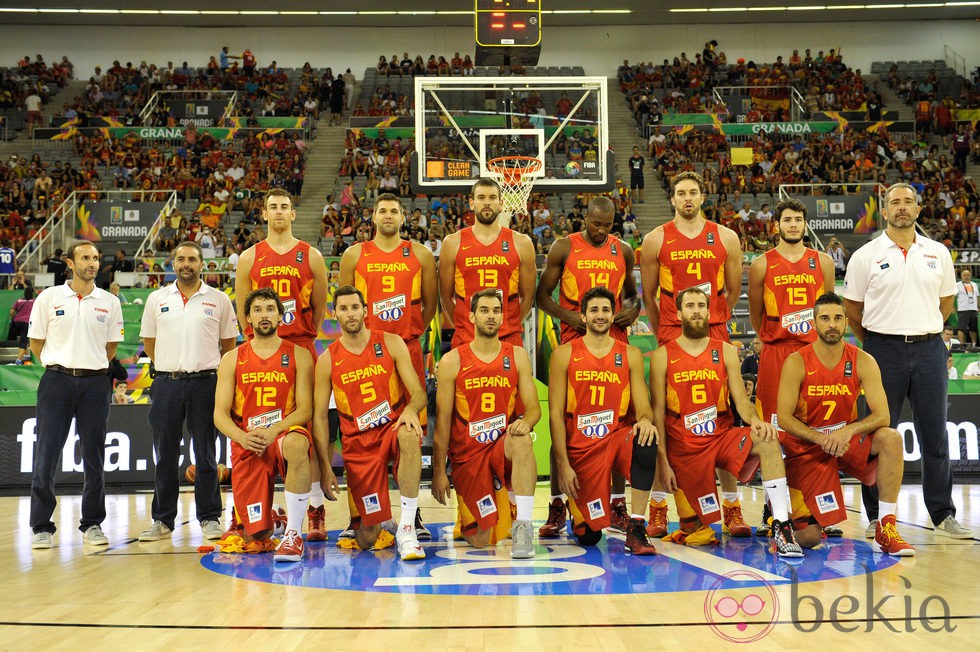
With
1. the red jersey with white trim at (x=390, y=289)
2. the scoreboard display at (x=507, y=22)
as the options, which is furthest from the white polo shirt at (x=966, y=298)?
the red jersey with white trim at (x=390, y=289)

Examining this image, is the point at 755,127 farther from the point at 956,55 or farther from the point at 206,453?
the point at 206,453

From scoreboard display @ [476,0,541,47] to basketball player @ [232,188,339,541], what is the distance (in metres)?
7.88

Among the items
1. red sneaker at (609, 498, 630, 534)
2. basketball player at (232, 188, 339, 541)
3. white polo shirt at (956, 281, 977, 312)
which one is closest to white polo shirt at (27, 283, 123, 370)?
basketball player at (232, 188, 339, 541)

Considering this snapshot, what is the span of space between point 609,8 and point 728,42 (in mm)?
4741

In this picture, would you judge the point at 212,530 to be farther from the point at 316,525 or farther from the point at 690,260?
the point at 690,260

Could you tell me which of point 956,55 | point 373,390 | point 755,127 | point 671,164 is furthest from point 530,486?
point 956,55

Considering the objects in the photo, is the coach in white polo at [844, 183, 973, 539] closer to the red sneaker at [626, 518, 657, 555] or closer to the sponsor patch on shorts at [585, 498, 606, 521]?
the red sneaker at [626, 518, 657, 555]

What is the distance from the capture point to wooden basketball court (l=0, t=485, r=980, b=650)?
3.68 m

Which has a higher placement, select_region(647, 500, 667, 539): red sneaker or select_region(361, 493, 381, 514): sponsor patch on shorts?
select_region(361, 493, 381, 514): sponsor patch on shorts

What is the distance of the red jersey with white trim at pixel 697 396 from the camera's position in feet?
19.9

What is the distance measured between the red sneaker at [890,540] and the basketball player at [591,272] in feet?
6.86

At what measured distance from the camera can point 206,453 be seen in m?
6.63

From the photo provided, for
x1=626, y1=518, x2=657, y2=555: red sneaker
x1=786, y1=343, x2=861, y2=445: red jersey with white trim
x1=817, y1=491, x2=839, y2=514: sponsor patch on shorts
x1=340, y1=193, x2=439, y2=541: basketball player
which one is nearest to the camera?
x1=626, y1=518, x2=657, y2=555: red sneaker

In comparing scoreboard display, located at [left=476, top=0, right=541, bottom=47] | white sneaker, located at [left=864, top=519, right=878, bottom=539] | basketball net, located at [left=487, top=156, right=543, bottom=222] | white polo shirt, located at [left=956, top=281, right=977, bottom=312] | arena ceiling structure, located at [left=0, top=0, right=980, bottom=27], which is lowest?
white sneaker, located at [left=864, top=519, right=878, bottom=539]
